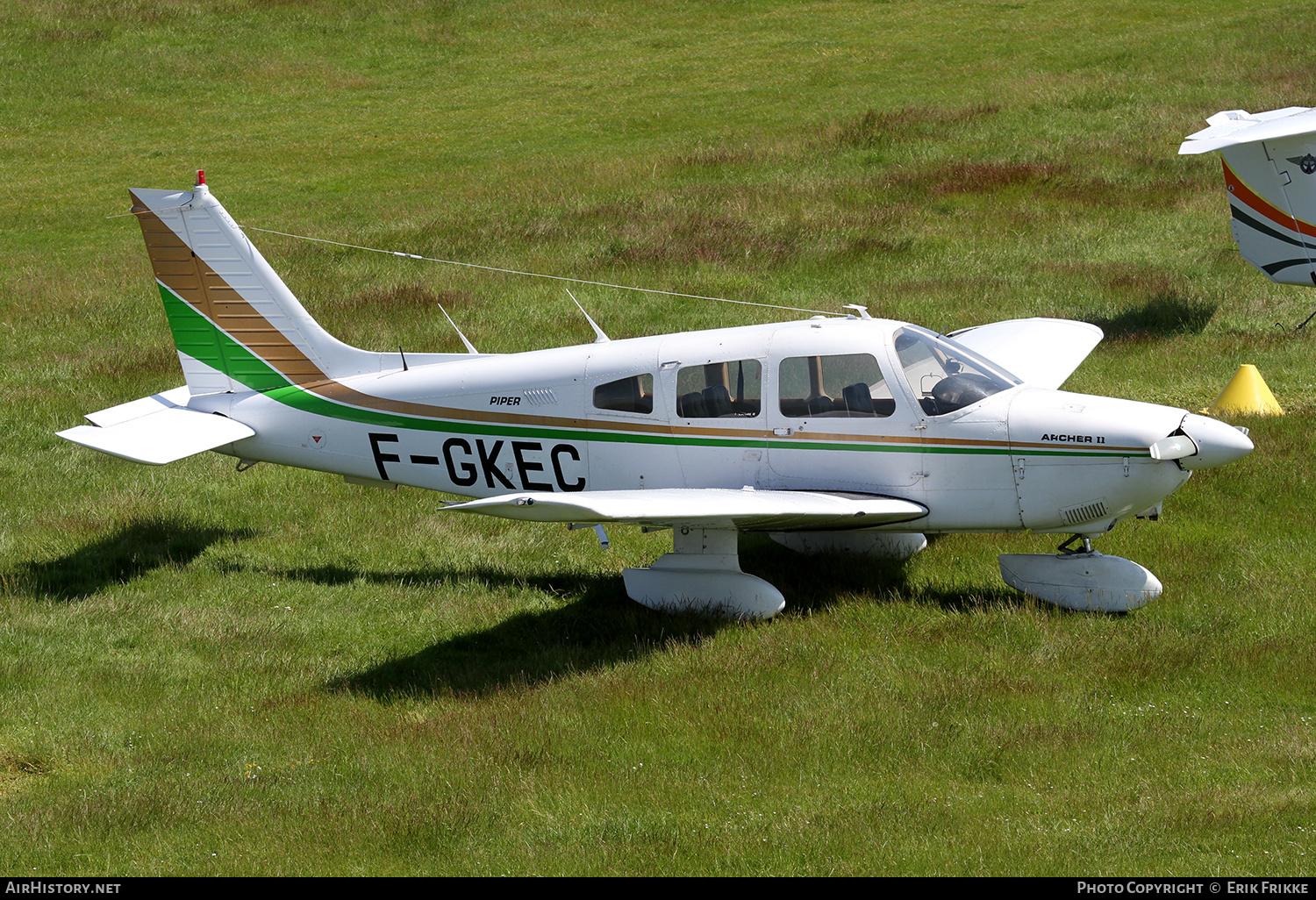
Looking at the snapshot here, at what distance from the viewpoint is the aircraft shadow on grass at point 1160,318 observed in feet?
52.1

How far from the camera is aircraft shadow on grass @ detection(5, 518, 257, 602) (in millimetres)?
10555

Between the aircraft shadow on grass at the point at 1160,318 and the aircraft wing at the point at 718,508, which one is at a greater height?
the aircraft wing at the point at 718,508

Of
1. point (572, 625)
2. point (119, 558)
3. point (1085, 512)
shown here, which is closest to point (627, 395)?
point (572, 625)

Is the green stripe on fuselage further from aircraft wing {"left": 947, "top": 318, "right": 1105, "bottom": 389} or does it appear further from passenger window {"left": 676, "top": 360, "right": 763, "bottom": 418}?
→ aircraft wing {"left": 947, "top": 318, "right": 1105, "bottom": 389}

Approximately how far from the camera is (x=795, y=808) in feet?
21.7

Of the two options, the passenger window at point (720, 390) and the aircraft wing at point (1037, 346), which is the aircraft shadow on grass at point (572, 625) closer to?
the passenger window at point (720, 390)

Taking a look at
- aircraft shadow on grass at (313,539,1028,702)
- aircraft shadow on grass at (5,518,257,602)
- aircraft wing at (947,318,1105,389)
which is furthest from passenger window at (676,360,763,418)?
aircraft shadow on grass at (5,518,257,602)

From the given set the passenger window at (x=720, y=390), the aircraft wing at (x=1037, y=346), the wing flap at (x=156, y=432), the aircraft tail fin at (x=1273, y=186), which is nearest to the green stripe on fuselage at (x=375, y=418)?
the passenger window at (x=720, y=390)

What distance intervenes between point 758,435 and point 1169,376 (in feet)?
23.7

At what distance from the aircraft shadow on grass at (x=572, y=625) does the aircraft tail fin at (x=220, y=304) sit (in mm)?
1979

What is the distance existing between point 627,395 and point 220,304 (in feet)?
14.1

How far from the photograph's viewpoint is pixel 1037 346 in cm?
1170

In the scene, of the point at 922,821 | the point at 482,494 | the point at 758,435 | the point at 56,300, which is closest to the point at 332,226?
the point at 56,300
